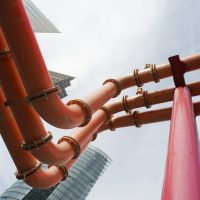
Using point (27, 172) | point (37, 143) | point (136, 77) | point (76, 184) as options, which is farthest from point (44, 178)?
point (76, 184)

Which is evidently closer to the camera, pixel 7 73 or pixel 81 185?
pixel 7 73

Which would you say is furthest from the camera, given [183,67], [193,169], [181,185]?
[183,67]

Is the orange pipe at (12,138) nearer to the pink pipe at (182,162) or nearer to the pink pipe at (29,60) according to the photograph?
the pink pipe at (29,60)

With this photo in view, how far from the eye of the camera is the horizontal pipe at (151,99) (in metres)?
11.3

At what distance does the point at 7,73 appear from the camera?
6520 mm

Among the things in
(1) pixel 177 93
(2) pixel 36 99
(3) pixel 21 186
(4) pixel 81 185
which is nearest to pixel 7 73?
(2) pixel 36 99

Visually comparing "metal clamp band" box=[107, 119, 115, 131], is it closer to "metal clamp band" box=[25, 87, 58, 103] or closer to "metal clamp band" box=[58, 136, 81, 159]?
"metal clamp band" box=[58, 136, 81, 159]

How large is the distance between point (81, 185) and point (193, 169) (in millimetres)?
91170

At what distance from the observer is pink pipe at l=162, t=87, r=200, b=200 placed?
439cm

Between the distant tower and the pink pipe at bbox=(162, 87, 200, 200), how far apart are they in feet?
255

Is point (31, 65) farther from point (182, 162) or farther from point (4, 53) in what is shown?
point (182, 162)

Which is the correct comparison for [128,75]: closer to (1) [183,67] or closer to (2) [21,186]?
(1) [183,67]

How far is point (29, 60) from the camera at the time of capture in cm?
552

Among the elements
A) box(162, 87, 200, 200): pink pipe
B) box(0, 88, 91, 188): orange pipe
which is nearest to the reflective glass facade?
box(0, 88, 91, 188): orange pipe
